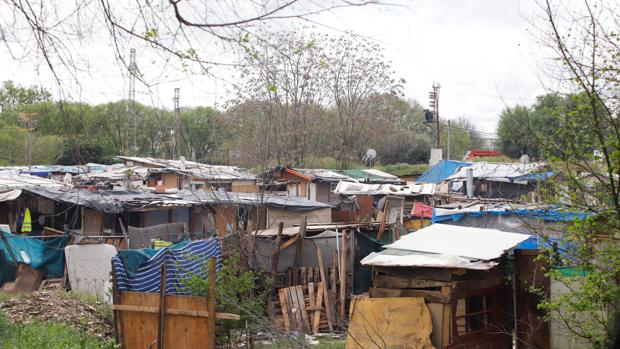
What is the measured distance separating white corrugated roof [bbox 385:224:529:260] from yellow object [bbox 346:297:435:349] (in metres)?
Result: 0.73

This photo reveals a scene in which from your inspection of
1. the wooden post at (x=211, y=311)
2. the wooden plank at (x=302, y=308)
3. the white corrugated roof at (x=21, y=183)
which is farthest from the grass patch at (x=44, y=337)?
the white corrugated roof at (x=21, y=183)

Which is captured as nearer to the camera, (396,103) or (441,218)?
(441,218)

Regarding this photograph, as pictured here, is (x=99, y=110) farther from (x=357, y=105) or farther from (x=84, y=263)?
(x=357, y=105)

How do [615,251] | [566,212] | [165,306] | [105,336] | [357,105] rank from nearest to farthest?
[615,251] < [566,212] < [165,306] < [105,336] < [357,105]

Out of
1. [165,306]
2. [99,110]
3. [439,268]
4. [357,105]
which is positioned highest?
[357,105]

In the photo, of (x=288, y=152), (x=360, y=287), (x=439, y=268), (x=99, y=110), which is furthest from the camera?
(x=288, y=152)

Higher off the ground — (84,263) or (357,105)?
(357,105)

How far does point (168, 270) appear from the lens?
10477mm

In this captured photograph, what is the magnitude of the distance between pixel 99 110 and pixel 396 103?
34148 mm

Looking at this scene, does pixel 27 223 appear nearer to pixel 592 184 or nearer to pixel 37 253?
pixel 37 253

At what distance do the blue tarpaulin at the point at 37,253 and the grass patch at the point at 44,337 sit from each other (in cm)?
456

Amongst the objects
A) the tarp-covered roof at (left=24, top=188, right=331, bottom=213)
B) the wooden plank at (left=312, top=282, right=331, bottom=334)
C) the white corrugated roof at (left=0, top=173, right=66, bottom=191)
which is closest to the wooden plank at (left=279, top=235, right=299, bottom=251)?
the wooden plank at (left=312, top=282, right=331, bottom=334)

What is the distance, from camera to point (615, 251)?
5121 mm

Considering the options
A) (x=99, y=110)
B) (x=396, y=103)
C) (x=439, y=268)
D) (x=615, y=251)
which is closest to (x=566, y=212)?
(x=615, y=251)
